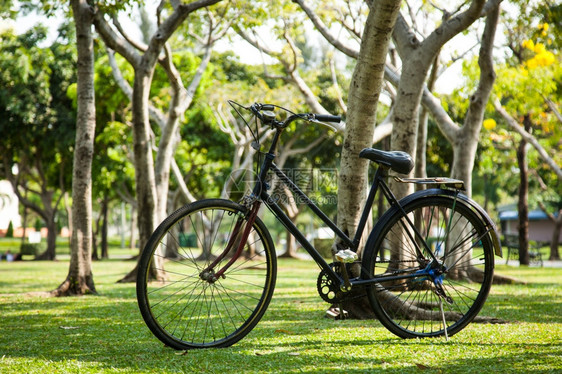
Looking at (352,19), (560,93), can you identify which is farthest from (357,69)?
(560,93)

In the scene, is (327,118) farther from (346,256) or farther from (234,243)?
(234,243)

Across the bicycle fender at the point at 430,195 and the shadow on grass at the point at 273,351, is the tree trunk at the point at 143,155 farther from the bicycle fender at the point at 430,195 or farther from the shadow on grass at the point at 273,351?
the bicycle fender at the point at 430,195

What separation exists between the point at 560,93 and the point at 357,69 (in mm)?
12464

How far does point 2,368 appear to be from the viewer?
12.1 feet

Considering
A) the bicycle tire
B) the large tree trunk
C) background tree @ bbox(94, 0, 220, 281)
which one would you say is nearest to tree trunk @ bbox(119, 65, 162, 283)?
background tree @ bbox(94, 0, 220, 281)

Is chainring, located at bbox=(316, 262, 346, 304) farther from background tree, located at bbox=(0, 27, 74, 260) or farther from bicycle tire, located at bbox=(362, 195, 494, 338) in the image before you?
background tree, located at bbox=(0, 27, 74, 260)

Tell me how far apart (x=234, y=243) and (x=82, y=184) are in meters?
5.27

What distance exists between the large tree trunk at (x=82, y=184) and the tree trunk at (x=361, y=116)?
4683mm

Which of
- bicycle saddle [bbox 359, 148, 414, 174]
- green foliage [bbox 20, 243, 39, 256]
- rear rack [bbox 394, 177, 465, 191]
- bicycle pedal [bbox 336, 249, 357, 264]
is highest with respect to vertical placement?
bicycle saddle [bbox 359, 148, 414, 174]

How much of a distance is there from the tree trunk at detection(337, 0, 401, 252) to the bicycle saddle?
118cm

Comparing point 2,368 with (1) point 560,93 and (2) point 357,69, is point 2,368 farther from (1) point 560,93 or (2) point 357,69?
(1) point 560,93

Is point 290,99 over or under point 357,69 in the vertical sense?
over

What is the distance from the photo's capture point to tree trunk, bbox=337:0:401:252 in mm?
5637

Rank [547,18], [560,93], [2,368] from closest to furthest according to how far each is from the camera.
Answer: [2,368]
[547,18]
[560,93]
